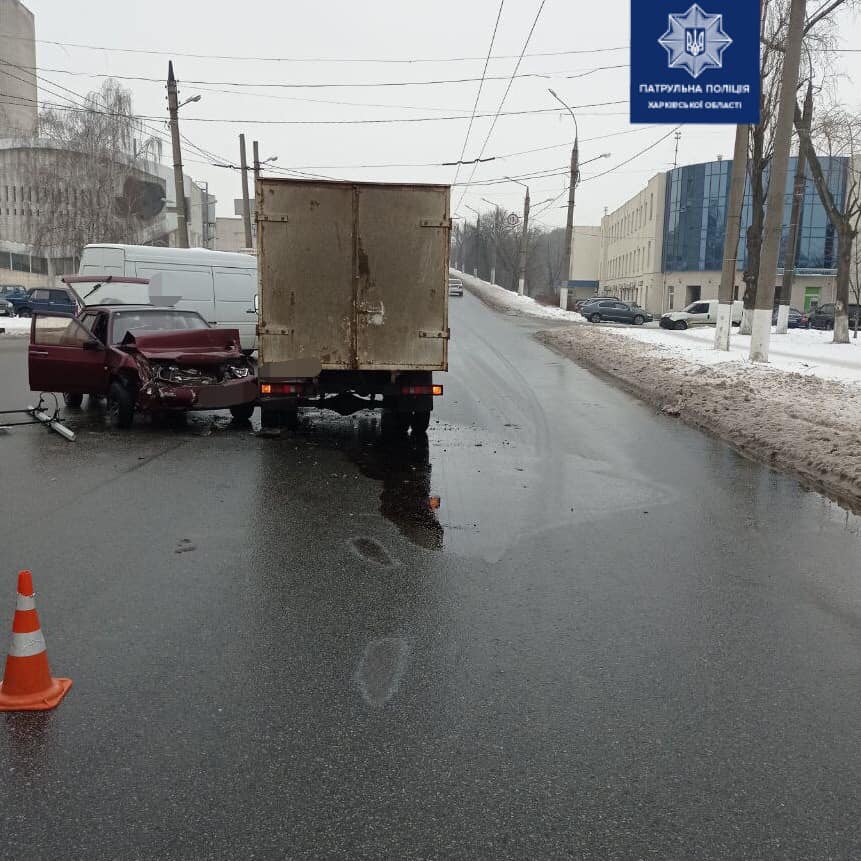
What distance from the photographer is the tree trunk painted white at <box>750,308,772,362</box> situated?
1895 cm

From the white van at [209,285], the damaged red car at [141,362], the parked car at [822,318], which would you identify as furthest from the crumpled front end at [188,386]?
the parked car at [822,318]

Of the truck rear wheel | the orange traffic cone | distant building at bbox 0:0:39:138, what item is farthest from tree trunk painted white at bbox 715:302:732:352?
distant building at bbox 0:0:39:138

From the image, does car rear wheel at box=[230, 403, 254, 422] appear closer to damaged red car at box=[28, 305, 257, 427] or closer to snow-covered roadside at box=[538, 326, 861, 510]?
damaged red car at box=[28, 305, 257, 427]

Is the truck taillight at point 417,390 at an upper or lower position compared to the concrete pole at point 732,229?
lower

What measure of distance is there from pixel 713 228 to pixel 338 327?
2512 inches

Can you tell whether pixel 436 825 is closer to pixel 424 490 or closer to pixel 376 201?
pixel 424 490

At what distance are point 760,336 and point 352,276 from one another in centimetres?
1210

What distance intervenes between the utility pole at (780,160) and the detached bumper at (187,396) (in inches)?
477

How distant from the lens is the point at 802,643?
4535mm

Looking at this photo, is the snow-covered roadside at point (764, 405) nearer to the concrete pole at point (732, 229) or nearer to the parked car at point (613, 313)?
the concrete pole at point (732, 229)

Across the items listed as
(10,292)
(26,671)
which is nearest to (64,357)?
(26,671)

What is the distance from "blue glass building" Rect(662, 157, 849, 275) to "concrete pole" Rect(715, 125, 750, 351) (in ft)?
143

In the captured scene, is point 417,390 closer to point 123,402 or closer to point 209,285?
point 123,402

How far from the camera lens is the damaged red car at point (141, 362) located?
10867 millimetres
